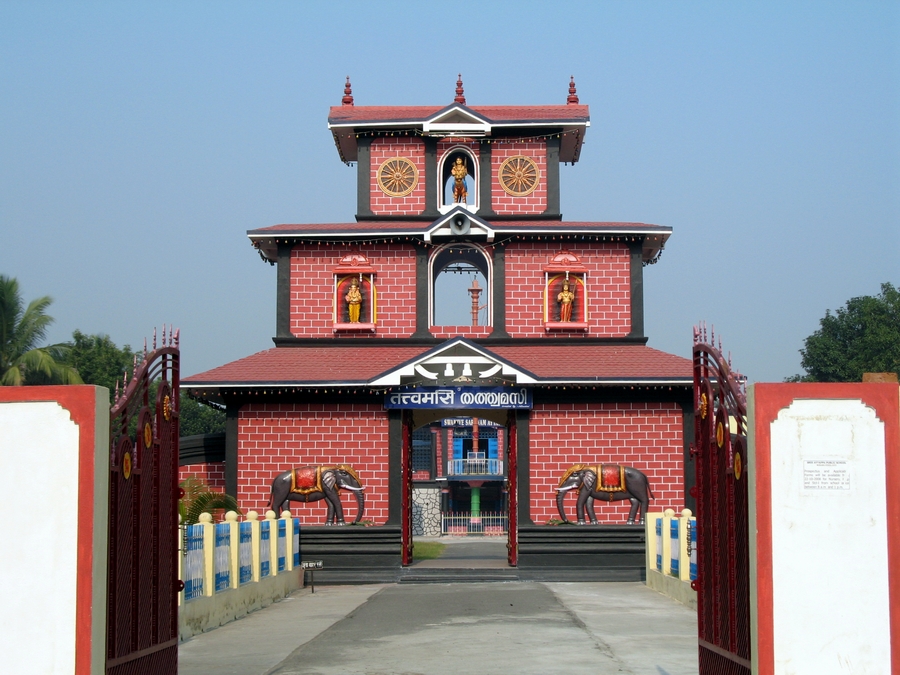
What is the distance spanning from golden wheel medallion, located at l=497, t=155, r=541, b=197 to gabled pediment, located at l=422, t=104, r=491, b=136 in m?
0.84

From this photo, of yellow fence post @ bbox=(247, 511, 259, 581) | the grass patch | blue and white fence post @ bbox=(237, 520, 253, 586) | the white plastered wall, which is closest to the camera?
the white plastered wall

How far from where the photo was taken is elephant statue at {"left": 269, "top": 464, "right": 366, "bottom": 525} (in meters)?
21.9

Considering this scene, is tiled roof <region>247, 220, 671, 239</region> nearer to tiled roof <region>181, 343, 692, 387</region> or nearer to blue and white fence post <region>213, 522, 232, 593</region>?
tiled roof <region>181, 343, 692, 387</region>

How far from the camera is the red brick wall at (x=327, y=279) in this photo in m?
23.7

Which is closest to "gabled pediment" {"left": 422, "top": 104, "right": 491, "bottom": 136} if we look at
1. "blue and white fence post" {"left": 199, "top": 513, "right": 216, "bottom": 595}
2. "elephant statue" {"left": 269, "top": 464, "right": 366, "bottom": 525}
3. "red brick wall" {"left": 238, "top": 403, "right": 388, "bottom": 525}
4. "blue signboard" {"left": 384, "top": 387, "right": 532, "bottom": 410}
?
"blue signboard" {"left": 384, "top": 387, "right": 532, "bottom": 410}

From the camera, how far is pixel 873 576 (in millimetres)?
7145

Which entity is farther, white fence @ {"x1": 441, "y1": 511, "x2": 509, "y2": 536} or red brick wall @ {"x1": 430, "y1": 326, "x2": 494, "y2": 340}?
white fence @ {"x1": 441, "y1": 511, "x2": 509, "y2": 536}

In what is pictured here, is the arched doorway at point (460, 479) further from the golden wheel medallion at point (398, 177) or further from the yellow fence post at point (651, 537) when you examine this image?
the yellow fence post at point (651, 537)

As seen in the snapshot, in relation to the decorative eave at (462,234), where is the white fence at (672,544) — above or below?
below

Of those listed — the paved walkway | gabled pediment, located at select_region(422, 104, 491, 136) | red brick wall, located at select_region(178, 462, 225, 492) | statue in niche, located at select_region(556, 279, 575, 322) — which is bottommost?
the paved walkway

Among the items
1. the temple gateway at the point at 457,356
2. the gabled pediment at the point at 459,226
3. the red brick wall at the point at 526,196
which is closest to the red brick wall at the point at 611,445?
the temple gateway at the point at 457,356

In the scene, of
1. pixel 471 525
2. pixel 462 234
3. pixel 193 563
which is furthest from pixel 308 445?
pixel 471 525

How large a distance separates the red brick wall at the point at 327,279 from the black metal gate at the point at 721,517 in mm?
15054

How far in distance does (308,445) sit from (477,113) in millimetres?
7724
